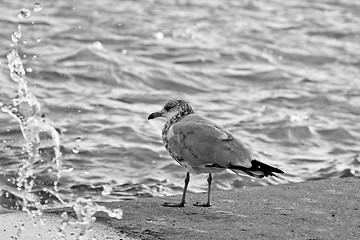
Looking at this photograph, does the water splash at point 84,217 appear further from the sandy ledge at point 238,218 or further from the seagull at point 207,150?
the seagull at point 207,150

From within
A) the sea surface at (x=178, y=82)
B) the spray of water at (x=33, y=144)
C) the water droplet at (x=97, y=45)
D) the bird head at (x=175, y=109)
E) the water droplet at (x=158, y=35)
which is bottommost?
the water droplet at (x=158, y=35)

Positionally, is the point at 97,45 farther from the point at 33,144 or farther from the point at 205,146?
the point at 205,146

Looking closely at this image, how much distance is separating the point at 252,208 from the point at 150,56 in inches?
287

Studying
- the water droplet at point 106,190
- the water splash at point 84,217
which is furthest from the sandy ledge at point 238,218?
→ the water droplet at point 106,190

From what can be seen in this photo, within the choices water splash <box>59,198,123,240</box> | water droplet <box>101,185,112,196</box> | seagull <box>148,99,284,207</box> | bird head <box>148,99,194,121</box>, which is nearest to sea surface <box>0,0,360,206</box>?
water droplet <box>101,185,112,196</box>

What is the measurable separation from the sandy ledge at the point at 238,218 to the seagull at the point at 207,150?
0.23 m

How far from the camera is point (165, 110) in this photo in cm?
649

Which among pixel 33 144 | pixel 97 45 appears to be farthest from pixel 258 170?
pixel 97 45

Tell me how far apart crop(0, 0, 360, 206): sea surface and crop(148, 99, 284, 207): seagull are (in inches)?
59.1

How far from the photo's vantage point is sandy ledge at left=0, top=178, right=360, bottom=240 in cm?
522

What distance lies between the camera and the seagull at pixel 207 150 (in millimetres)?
5684

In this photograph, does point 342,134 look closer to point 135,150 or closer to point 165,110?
point 135,150

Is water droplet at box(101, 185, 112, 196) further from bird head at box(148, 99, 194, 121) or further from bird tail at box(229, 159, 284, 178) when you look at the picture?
bird tail at box(229, 159, 284, 178)

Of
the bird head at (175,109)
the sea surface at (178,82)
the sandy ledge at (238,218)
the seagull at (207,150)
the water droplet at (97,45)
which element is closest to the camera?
the sandy ledge at (238,218)
